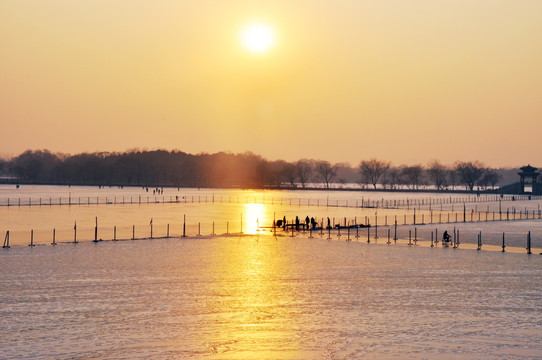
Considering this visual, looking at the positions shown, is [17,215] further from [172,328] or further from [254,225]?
[172,328]

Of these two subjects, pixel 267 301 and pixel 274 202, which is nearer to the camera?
pixel 267 301

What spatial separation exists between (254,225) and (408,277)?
154 ft

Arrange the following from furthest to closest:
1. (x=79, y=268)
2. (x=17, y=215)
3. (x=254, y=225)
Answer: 1. (x=17, y=215)
2. (x=254, y=225)
3. (x=79, y=268)

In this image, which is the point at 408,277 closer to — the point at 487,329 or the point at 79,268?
the point at 487,329

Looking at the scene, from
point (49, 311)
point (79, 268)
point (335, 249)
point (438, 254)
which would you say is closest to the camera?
point (49, 311)

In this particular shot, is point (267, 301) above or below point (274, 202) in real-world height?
below

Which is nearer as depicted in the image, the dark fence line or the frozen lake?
the frozen lake

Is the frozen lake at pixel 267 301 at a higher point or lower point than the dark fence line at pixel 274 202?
lower

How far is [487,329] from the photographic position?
27.6 metres

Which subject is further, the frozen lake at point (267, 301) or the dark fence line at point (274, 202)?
the dark fence line at point (274, 202)

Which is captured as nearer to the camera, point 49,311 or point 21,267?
point 49,311

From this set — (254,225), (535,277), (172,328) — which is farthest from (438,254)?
(254,225)

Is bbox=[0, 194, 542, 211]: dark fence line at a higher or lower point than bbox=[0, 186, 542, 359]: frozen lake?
higher

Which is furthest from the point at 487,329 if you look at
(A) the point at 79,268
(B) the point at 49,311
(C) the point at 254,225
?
(C) the point at 254,225
